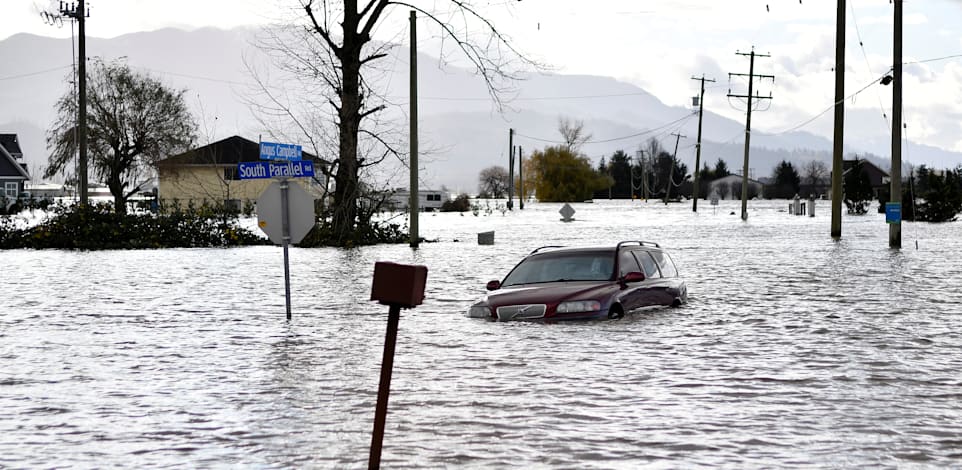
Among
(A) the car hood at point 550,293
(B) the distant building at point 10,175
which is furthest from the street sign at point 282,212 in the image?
(B) the distant building at point 10,175

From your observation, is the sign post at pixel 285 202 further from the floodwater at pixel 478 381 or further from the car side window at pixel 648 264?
the car side window at pixel 648 264

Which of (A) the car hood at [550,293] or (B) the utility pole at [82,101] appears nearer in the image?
(A) the car hood at [550,293]

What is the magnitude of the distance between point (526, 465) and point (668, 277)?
473 inches

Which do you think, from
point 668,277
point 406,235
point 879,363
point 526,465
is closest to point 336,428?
point 526,465

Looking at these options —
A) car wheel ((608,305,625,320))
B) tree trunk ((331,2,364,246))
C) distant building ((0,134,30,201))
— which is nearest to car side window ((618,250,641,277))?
car wheel ((608,305,625,320))

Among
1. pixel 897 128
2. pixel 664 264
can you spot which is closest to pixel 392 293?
pixel 664 264

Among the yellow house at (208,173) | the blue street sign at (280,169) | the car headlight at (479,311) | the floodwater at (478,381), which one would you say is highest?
the yellow house at (208,173)

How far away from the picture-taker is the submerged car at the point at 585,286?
1709cm

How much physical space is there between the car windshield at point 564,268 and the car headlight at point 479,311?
0.86 meters

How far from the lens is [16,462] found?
829 centimetres

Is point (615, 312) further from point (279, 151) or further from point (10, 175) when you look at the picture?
point (10, 175)

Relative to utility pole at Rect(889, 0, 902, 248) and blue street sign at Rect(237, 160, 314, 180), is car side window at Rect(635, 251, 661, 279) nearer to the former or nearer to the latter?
blue street sign at Rect(237, 160, 314, 180)

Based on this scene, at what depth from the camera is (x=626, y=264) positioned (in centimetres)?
1870

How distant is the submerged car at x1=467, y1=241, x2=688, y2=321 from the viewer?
17094 millimetres
